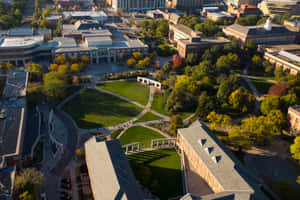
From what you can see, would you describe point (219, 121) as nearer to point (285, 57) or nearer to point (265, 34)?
point (285, 57)

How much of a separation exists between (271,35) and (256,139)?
95.6 m

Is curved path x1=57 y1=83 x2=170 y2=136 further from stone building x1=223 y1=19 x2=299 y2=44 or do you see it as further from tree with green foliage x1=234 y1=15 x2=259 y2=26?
tree with green foliage x1=234 y1=15 x2=259 y2=26

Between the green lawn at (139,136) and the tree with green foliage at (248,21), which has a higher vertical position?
the tree with green foliage at (248,21)

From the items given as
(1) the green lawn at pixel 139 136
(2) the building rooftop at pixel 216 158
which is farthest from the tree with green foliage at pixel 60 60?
(2) the building rooftop at pixel 216 158

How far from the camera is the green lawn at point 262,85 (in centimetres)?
10475

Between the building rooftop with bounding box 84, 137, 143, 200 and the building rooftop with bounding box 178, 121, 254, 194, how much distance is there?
56.8ft

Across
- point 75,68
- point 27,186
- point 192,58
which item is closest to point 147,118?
point 75,68

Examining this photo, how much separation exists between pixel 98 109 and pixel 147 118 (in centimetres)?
1784

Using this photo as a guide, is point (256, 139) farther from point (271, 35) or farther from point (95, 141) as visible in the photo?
point (271, 35)

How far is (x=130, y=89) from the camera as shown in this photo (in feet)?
338

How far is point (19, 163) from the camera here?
2253 inches

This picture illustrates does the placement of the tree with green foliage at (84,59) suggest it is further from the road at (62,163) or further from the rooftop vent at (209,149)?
the rooftop vent at (209,149)

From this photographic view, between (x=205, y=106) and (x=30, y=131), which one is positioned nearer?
(x=30, y=131)

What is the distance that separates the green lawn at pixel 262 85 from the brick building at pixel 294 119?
26412mm
